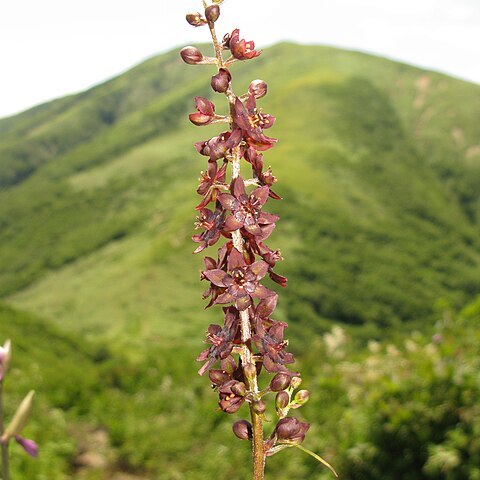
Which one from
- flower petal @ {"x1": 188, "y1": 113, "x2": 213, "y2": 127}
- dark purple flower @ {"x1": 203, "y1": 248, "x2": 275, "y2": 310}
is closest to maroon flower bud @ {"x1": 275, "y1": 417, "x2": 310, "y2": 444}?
dark purple flower @ {"x1": 203, "y1": 248, "x2": 275, "y2": 310}

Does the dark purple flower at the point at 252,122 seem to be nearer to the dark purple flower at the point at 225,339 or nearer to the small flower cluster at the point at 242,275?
the small flower cluster at the point at 242,275

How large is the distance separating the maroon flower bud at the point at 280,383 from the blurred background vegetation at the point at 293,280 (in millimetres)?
5841

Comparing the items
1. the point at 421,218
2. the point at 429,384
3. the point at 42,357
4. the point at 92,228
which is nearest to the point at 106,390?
the point at 42,357

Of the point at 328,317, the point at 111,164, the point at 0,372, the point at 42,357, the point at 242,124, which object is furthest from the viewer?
the point at 111,164

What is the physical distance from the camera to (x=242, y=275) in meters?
2.07

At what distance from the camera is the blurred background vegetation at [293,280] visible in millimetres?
9133

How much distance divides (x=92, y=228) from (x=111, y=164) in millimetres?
34405

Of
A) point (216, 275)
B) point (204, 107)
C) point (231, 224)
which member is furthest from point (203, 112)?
point (216, 275)

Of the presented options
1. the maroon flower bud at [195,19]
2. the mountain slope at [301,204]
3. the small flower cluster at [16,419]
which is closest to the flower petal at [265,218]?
the maroon flower bud at [195,19]

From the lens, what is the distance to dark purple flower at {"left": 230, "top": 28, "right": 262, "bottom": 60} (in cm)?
237

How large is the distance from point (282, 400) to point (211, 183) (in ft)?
2.83

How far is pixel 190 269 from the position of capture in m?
86.6

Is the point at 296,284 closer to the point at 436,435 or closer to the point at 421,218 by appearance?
A: the point at 421,218

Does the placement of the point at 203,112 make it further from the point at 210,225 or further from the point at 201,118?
the point at 210,225
